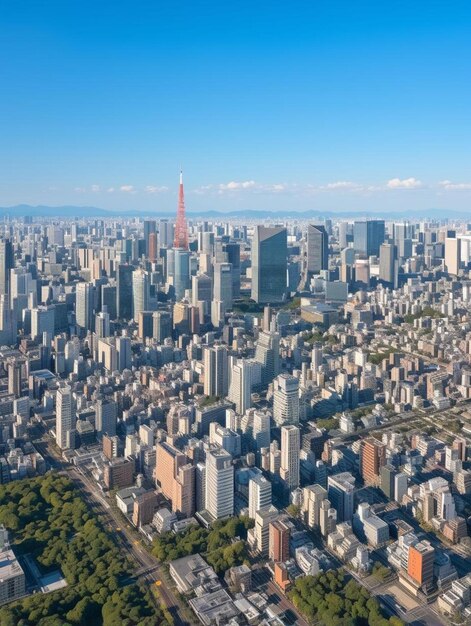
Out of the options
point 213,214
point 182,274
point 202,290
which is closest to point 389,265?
point 182,274

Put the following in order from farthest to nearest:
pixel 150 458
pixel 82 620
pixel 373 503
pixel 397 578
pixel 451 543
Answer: pixel 150 458
pixel 373 503
pixel 451 543
pixel 397 578
pixel 82 620

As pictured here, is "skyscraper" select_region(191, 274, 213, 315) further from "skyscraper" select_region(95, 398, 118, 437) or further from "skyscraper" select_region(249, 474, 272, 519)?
"skyscraper" select_region(249, 474, 272, 519)

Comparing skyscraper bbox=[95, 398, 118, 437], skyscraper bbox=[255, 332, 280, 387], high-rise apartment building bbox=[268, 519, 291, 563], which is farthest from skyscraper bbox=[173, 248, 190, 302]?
high-rise apartment building bbox=[268, 519, 291, 563]

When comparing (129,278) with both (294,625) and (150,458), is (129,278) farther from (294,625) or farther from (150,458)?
(294,625)

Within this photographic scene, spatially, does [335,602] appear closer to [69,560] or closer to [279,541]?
[279,541]

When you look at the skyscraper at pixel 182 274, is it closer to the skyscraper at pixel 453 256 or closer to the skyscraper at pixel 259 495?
the skyscraper at pixel 453 256

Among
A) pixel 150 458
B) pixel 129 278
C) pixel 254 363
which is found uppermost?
pixel 129 278

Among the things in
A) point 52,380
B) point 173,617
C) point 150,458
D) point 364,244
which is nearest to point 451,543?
point 173,617
